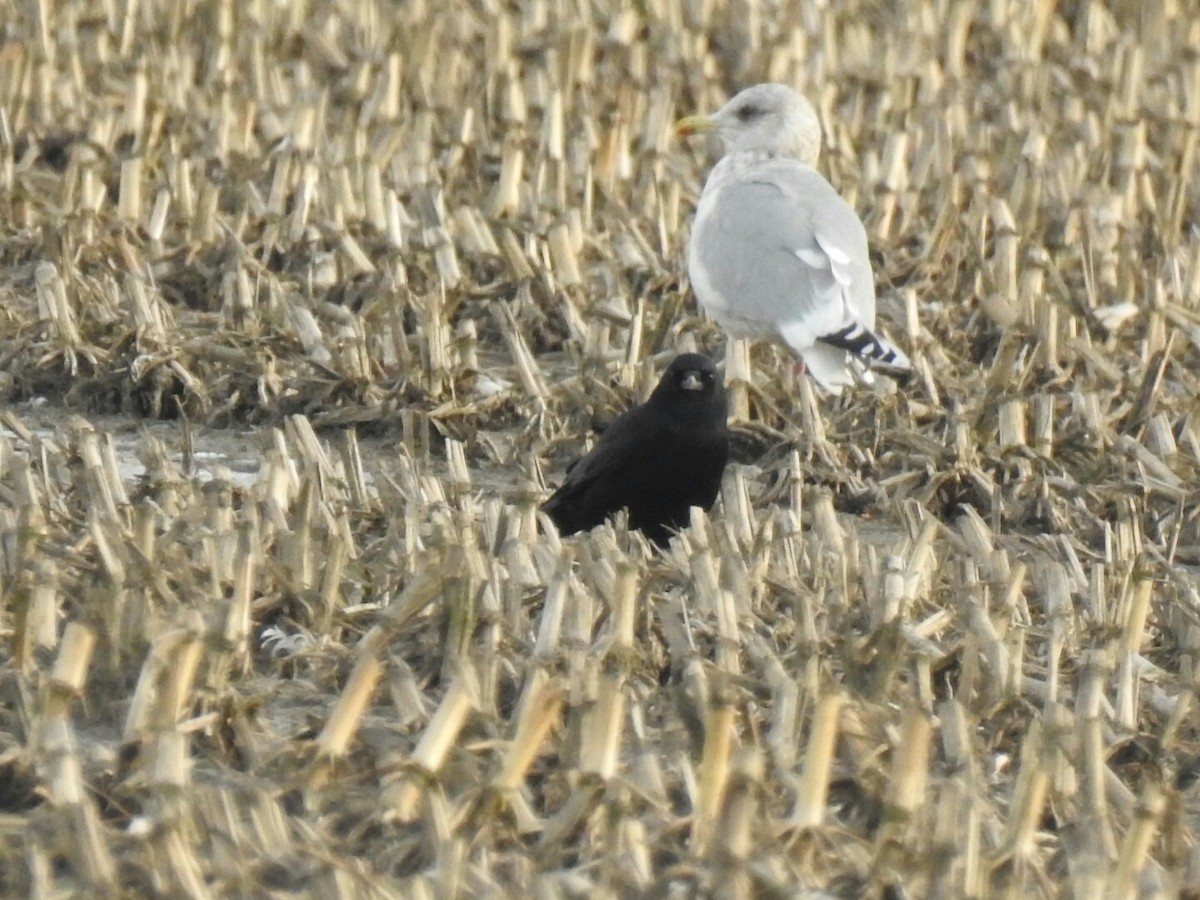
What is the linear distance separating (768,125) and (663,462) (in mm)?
3211

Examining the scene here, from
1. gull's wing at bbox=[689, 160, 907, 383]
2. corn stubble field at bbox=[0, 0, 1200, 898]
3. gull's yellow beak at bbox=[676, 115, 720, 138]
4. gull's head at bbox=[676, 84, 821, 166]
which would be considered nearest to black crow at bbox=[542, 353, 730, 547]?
corn stubble field at bbox=[0, 0, 1200, 898]

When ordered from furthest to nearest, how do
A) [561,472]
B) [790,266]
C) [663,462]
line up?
1. [790,266]
2. [561,472]
3. [663,462]

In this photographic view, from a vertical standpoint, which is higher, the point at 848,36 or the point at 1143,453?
the point at 1143,453

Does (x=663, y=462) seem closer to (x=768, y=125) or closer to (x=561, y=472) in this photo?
(x=561, y=472)

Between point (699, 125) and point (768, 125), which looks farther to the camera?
point (699, 125)

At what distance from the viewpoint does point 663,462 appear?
612 centimetres

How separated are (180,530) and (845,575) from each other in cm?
138

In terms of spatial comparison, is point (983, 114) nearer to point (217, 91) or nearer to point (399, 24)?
point (399, 24)

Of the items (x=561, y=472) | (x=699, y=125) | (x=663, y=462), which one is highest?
(x=663, y=462)

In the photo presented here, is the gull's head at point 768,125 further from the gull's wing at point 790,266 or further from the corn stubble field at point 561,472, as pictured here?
the gull's wing at point 790,266

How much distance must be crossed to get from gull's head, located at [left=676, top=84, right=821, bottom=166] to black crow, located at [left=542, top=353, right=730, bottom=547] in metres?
2.89

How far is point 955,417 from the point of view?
706cm

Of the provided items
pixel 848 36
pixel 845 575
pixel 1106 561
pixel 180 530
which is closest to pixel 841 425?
pixel 1106 561

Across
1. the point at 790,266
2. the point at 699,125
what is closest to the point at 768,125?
the point at 699,125
